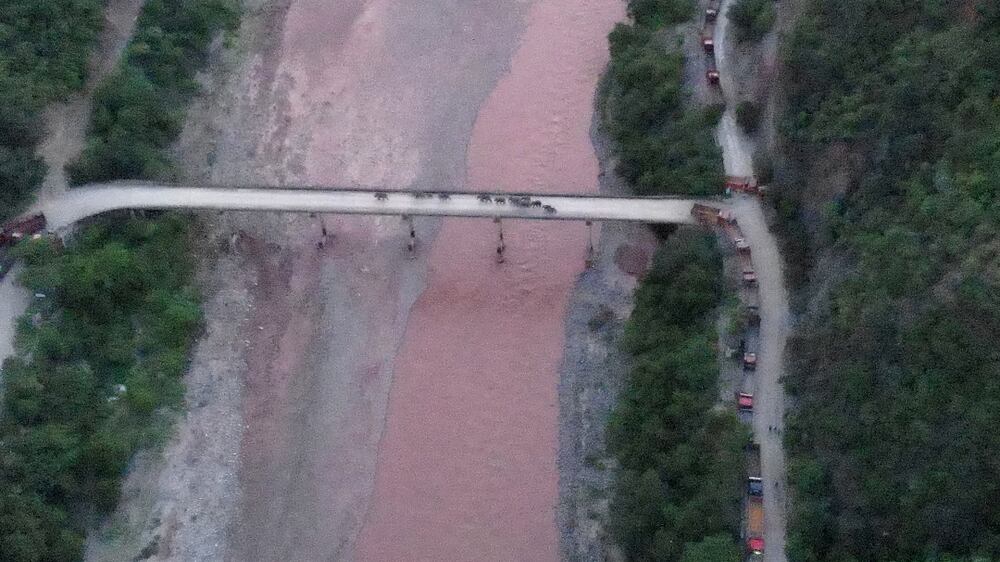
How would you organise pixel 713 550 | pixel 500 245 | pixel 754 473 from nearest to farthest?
1. pixel 713 550
2. pixel 754 473
3. pixel 500 245

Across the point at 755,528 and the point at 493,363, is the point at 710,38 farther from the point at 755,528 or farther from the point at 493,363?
the point at 755,528

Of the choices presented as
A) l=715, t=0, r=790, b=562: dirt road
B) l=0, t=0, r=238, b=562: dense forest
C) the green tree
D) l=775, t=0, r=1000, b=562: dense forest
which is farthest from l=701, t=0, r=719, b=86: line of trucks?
l=0, t=0, r=238, b=562: dense forest

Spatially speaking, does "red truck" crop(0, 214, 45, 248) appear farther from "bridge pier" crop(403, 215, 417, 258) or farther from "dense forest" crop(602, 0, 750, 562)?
"dense forest" crop(602, 0, 750, 562)

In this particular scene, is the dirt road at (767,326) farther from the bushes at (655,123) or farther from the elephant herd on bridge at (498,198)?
the elephant herd on bridge at (498,198)

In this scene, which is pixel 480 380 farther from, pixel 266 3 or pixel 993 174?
pixel 266 3

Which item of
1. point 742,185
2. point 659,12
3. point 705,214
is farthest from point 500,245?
point 659,12
